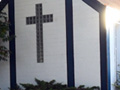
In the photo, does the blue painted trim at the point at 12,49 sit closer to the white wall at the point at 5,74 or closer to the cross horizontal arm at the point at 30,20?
the white wall at the point at 5,74

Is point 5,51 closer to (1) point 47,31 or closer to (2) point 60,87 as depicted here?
(1) point 47,31

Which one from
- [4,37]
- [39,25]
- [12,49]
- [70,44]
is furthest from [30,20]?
[70,44]

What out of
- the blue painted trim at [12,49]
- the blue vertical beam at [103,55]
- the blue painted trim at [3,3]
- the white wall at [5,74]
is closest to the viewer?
the blue vertical beam at [103,55]

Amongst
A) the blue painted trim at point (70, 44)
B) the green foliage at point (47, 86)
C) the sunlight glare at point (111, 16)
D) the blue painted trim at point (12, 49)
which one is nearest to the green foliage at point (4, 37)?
the blue painted trim at point (12, 49)

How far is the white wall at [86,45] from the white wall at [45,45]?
0.49m

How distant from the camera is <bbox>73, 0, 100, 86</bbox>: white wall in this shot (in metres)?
7.83

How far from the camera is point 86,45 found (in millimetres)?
7988

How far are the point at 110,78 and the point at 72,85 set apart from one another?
1.27m

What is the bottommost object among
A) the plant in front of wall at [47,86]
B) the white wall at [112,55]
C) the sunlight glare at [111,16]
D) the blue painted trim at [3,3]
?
the plant in front of wall at [47,86]

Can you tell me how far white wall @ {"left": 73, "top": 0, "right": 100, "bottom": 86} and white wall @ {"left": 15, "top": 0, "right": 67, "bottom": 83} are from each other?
0.49 metres

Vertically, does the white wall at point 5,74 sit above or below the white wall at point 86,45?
below

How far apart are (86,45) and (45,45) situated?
159 cm

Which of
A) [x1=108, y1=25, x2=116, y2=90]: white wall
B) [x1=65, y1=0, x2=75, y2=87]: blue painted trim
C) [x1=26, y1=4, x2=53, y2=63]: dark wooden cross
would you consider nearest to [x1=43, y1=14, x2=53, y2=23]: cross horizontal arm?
[x1=26, y1=4, x2=53, y2=63]: dark wooden cross

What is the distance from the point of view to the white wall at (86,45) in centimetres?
783
